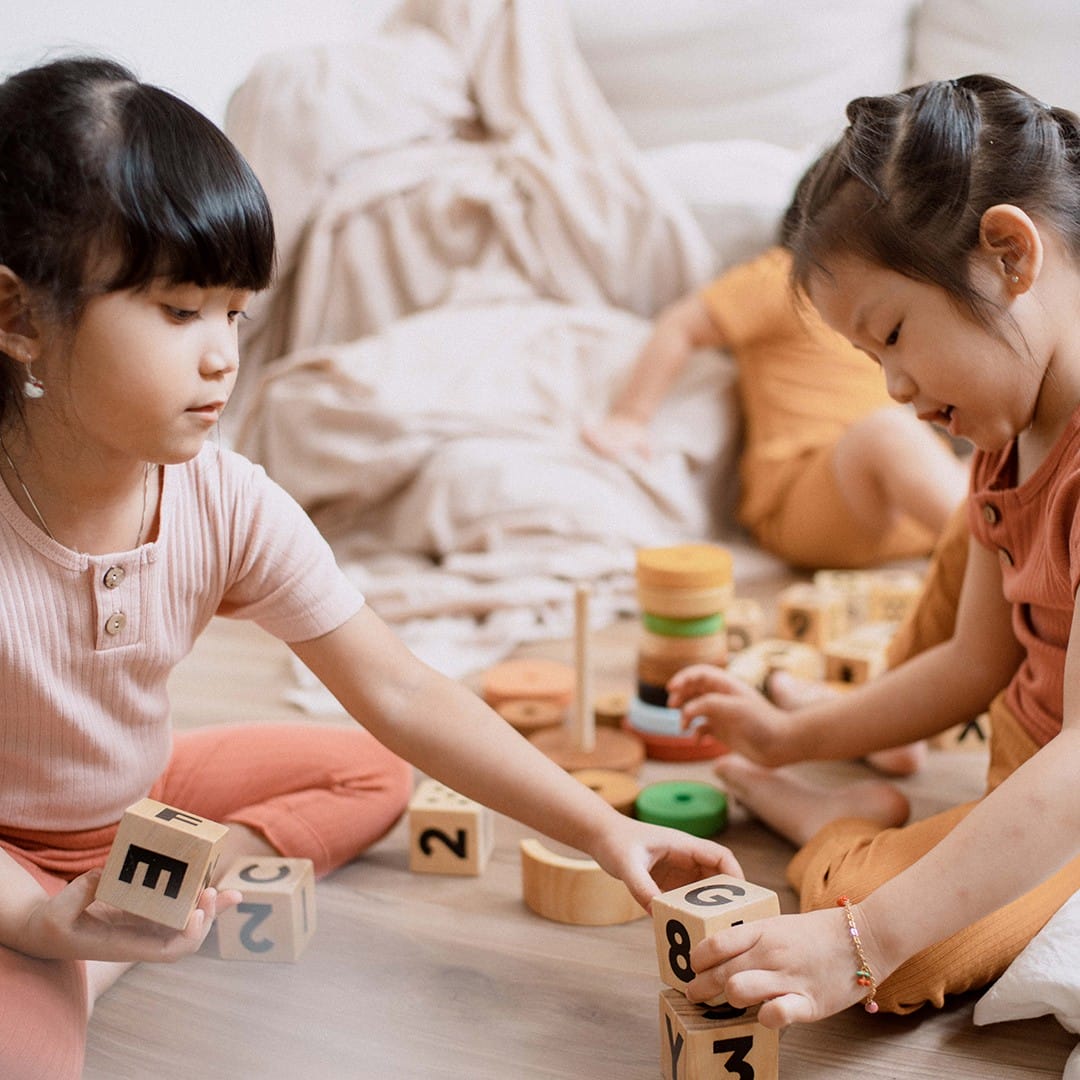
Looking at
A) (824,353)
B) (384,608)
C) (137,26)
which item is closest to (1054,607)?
(384,608)

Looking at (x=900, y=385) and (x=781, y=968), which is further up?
(x=900, y=385)

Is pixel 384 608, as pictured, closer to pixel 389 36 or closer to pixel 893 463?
pixel 893 463

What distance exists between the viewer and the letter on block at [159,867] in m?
0.71

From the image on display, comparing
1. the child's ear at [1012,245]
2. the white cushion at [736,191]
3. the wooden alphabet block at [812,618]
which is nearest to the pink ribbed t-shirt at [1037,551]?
the child's ear at [1012,245]

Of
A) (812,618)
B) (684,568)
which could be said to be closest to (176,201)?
(684,568)

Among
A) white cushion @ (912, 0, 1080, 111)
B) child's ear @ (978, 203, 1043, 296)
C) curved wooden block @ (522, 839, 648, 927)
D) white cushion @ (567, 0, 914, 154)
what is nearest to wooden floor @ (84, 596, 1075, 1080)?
curved wooden block @ (522, 839, 648, 927)

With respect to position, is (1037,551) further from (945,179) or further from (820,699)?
(820,699)

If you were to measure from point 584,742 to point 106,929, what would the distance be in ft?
1.90

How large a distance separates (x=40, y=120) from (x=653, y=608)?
0.75 meters

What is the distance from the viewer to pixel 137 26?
205cm

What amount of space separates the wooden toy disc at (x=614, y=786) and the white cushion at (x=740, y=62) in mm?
1569

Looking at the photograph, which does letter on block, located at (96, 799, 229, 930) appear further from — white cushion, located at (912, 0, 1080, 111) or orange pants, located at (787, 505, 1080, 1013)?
white cushion, located at (912, 0, 1080, 111)

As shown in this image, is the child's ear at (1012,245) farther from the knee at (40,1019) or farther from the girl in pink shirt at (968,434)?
the knee at (40,1019)

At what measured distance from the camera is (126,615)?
0.81m
